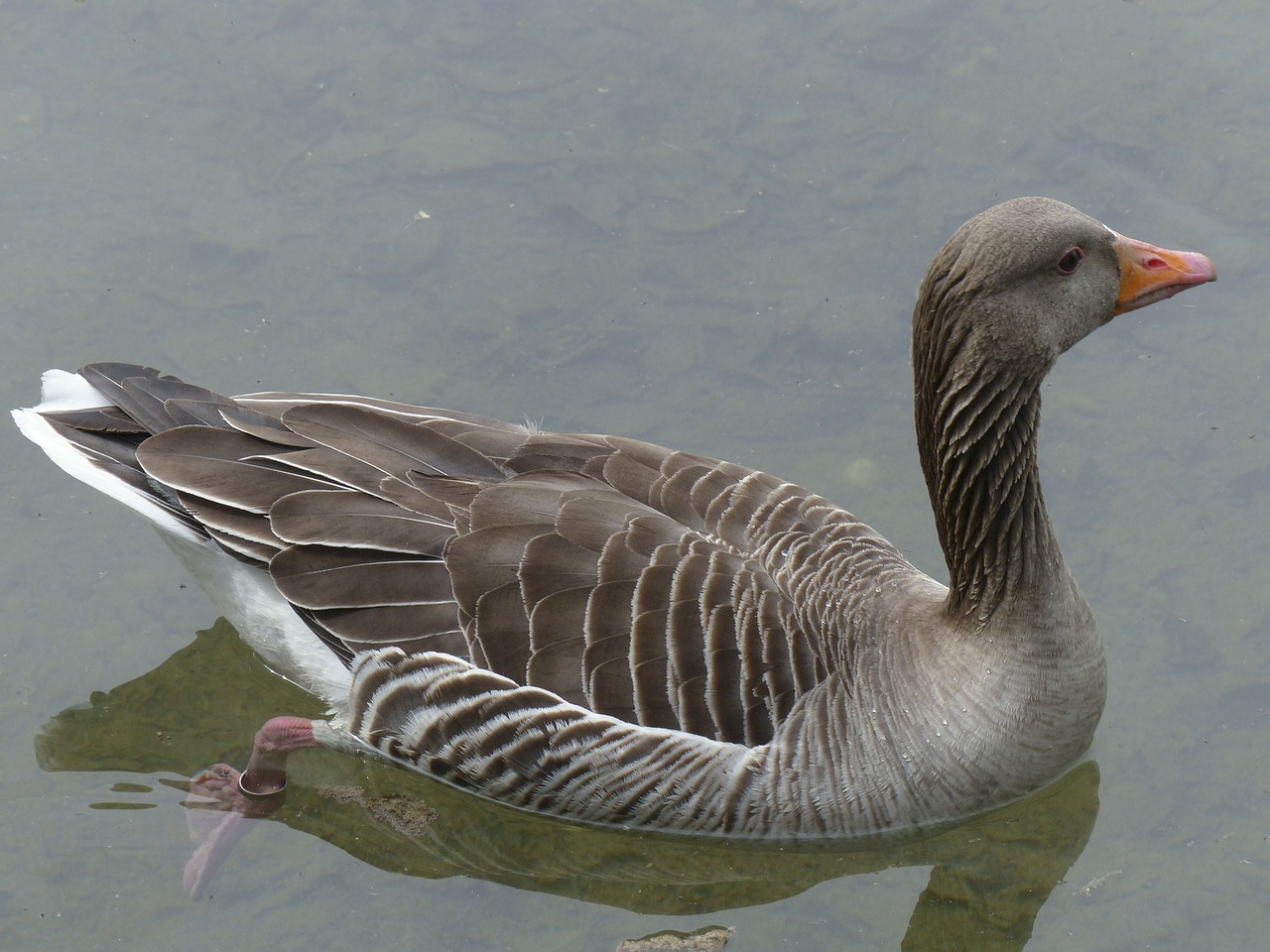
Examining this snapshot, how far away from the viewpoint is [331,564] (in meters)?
6.34

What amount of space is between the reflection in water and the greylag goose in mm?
147

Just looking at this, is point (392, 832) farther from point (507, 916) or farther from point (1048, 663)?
point (1048, 663)

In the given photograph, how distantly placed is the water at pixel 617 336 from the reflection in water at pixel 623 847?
18 mm

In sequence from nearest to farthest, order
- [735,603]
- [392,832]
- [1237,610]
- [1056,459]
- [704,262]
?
[735,603]
[392,832]
[1237,610]
[1056,459]
[704,262]

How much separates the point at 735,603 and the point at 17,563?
3.69 meters

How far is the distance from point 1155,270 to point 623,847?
3.18m

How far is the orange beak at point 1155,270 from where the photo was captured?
19.0 feet

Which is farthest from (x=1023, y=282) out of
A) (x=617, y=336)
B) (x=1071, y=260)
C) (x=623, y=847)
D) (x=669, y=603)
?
(x=617, y=336)

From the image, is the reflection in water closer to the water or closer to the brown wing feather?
the water

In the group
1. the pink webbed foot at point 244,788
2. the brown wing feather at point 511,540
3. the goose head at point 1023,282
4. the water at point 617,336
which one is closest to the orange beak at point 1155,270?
the goose head at point 1023,282

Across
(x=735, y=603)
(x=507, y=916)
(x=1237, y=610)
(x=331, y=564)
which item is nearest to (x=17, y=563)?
(x=331, y=564)

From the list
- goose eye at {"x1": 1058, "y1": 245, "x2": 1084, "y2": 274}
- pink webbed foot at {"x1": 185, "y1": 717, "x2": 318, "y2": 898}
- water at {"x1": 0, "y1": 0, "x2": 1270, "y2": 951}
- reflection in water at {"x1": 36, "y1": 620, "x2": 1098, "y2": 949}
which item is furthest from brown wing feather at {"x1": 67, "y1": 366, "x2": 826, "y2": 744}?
goose eye at {"x1": 1058, "y1": 245, "x2": 1084, "y2": 274}

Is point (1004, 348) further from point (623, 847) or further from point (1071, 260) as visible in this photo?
point (623, 847)

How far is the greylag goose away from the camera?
5.97 metres
